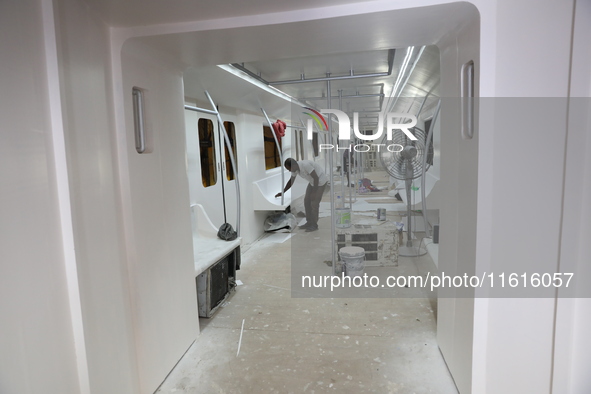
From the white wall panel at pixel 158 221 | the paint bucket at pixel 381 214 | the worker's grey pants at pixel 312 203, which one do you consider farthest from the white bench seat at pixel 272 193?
the white wall panel at pixel 158 221

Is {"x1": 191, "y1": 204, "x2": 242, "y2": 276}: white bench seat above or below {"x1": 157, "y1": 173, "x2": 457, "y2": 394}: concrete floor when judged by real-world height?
above

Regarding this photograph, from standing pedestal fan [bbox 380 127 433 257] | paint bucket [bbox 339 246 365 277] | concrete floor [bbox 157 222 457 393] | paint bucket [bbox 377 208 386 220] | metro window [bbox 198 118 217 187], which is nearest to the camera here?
concrete floor [bbox 157 222 457 393]

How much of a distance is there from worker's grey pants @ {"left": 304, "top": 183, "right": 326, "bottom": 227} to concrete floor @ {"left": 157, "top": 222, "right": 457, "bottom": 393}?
2.67 metres

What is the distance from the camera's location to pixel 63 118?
1551 millimetres

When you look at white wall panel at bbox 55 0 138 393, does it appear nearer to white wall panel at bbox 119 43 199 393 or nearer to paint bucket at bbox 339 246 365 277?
white wall panel at bbox 119 43 199 393

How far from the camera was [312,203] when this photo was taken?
262 inches

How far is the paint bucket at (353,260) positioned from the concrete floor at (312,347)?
0.50m

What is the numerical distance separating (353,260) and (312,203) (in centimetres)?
254

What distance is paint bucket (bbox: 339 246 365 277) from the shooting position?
421 cm

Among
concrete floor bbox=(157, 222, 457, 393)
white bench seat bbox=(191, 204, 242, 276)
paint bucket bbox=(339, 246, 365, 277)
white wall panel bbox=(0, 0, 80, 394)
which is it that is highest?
white wall panel bbox=(0, 0, 80, 394)

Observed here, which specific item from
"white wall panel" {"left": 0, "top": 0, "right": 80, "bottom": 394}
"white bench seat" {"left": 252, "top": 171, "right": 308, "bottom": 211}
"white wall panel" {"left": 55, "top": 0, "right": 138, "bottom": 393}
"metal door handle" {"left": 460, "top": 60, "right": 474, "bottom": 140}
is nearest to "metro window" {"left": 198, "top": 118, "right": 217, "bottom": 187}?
"white bench seat" {"left": 252, "top": 171, "right": 308, "bottom": 211}

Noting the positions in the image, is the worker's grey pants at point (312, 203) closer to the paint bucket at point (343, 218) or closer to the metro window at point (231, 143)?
the paint bucket at point (343, 218)

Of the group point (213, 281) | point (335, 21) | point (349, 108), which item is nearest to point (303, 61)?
point (335, 21)

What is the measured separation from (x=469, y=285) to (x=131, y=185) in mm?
1894
